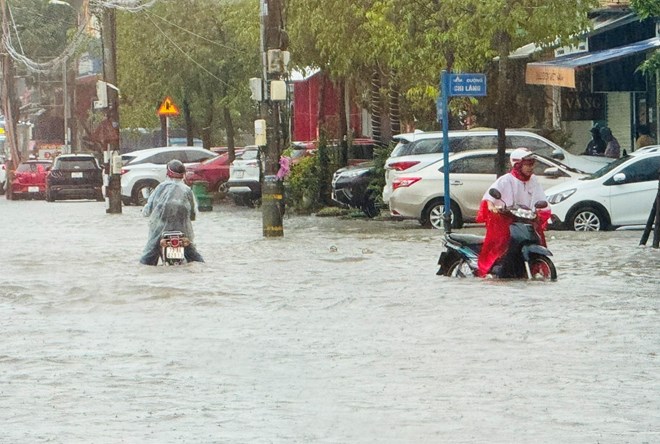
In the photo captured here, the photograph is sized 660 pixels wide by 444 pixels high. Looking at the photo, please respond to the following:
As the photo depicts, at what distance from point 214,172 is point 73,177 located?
874 centimetres

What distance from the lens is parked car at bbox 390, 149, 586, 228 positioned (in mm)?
32469

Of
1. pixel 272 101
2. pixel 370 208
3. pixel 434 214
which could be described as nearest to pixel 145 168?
pixel 370 208

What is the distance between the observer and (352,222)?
3641 centimetres

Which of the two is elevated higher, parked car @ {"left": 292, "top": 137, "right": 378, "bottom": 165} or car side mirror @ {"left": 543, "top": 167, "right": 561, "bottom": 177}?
parked car @ {"left": 292, "top": 137, "right": 378, "bottom": 165}

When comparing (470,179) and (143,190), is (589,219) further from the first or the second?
(143,190)

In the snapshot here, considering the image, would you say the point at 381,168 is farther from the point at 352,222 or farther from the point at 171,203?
the point at 171,203

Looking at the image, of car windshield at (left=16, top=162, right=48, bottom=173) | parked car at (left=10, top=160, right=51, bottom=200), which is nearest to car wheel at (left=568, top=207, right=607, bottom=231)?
parked car at (left=10, top=160, right=51, bottom=200)

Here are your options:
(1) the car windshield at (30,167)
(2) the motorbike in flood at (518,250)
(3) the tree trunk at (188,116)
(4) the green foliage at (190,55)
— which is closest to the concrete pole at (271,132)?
(2) the motorbike in flood at (518,250)

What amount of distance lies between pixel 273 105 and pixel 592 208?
586 cm

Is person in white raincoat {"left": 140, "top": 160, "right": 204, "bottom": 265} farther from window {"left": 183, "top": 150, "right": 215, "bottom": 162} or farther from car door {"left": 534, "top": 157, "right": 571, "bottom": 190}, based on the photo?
window {"left": 183, "top": 150, "right": 215, "bottom": 162}

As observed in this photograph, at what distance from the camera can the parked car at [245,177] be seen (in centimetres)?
4394

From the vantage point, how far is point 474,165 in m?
32.8

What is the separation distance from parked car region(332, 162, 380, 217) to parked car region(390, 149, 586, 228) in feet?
16.1

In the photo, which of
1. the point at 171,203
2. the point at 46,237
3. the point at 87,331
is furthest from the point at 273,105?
the point at 87,331
